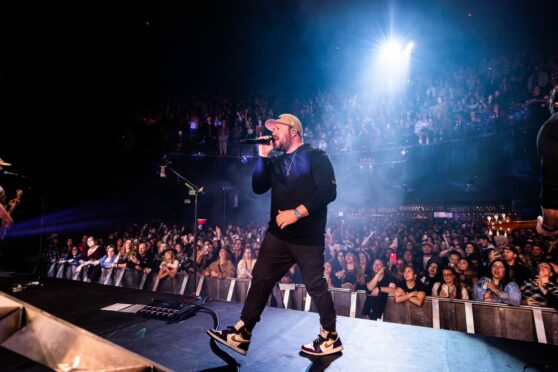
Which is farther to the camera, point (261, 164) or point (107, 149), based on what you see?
point (107, 149)

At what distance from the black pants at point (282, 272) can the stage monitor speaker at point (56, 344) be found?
61 centimetres

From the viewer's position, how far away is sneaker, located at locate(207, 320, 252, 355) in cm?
192

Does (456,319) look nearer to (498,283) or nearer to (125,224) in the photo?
(498,283)

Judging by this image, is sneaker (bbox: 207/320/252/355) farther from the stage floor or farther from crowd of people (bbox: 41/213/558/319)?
crowd of people (bbox: 41/213/558/319)

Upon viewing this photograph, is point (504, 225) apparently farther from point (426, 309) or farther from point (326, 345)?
point (426, 309)

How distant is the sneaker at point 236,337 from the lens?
192 cm

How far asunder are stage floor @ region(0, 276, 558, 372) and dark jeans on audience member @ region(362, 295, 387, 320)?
1.51m

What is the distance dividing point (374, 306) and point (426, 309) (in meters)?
0.62

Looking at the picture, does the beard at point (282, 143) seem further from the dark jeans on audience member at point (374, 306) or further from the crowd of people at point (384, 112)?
the crowd of people at point (384, 112)

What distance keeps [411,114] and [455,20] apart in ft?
13.3

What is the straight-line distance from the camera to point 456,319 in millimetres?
3537

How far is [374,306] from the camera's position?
4098 mm

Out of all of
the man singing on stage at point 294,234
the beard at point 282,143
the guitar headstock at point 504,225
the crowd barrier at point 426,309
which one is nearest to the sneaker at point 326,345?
the man singing on stage at point 294,234

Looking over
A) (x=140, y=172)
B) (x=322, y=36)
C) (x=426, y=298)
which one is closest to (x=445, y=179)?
(x=322, y=36)
